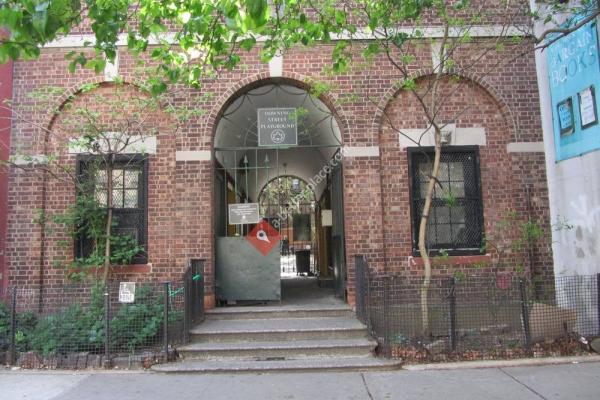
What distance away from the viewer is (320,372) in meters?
6.57

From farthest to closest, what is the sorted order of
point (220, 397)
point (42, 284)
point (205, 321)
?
1. point (42, 284)
2. point (205, 321)
3. point (220, 397)

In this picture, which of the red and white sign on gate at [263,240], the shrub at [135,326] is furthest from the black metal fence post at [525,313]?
the shrub at [135,326]

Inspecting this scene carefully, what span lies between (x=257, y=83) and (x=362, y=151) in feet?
7.85

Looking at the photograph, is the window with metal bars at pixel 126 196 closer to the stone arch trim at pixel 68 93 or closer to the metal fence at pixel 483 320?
the stone arch trim at pixel 68 93

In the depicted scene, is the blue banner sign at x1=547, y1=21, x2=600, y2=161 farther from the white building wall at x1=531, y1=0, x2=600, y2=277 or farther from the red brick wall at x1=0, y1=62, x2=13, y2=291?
the red brick wall at x1=0, y1=62, x2=13, y2=291

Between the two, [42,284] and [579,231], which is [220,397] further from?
[579,231]

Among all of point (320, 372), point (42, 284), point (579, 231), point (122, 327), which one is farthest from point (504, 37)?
point (42, 284)

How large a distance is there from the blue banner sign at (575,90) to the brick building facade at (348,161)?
124 centimetres

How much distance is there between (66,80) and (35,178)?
1935mm

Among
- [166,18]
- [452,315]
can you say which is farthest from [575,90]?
[166,18]

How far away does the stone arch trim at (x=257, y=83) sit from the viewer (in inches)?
362

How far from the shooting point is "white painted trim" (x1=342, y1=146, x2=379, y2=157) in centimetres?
916

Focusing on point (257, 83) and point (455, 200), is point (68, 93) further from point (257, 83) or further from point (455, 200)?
point (455, 200)

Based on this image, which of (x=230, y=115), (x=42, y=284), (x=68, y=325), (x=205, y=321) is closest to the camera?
(x=68, y=325)
